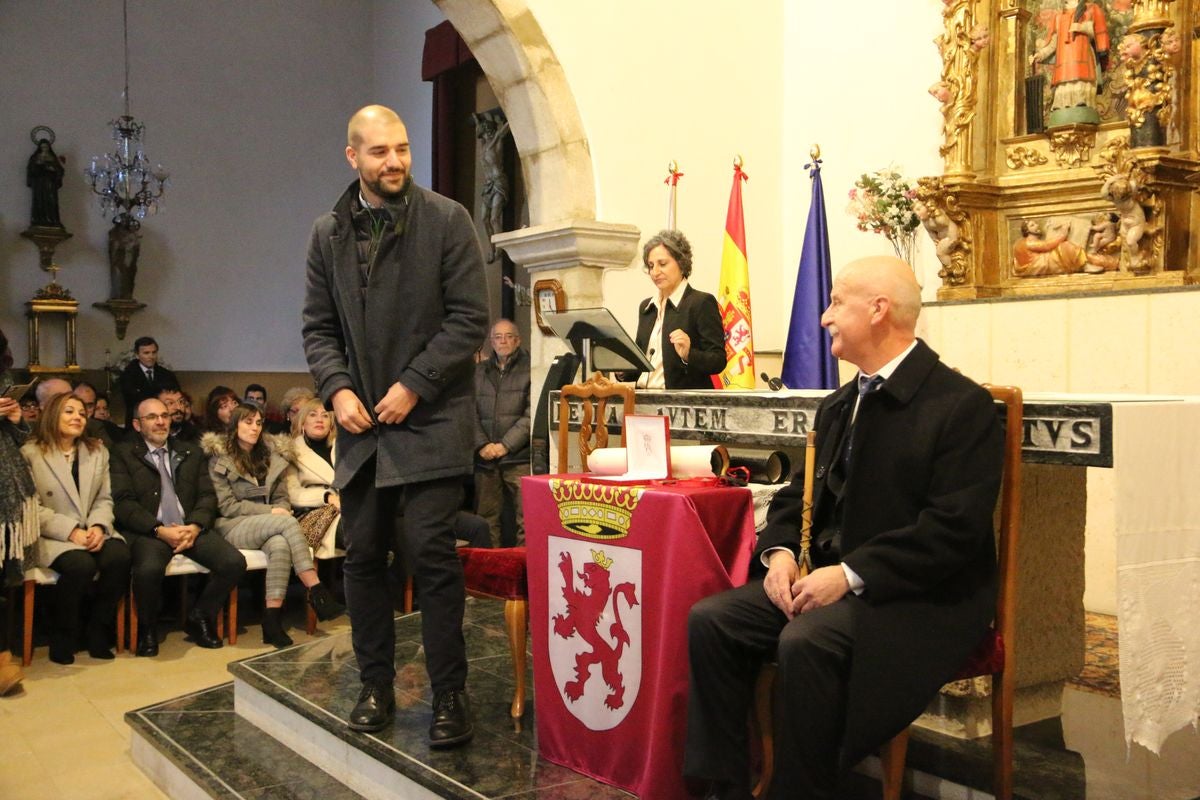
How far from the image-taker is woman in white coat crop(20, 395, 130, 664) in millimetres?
4910

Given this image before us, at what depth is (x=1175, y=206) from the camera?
4.50 meters

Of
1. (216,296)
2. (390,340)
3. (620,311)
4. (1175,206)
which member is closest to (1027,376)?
(1175,206)

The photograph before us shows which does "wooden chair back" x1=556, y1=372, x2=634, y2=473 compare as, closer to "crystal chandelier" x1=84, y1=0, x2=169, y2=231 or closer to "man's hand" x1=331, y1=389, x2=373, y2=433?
"man's hand" x1=331, y1=389, x2=373, y2=433

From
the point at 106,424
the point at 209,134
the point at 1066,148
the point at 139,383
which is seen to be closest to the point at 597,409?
the point at 1066,148

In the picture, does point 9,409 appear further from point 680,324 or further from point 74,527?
point 680,324

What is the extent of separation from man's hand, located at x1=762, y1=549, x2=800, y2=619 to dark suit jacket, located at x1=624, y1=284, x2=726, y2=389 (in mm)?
1788

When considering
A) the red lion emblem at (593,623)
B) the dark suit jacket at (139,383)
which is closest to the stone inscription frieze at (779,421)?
the red lion emblem at (593,623)

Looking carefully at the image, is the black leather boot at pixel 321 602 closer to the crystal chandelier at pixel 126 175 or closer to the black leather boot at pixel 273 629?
the black leather boot at pixel 273 629

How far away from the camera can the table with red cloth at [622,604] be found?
2.46 metres

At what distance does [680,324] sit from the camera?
424 centimetres

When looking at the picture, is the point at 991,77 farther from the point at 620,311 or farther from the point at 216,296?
the point at 216,296

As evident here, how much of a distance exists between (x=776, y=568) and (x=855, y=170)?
3.87 meters

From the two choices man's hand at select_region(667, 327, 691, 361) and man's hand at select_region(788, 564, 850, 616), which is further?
man's hand at select_region(667, 327, 691, 361)

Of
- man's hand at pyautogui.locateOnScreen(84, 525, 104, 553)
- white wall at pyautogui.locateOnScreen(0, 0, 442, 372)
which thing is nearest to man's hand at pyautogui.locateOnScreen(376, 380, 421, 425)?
man's hand at pyautogui.locateOnScreen(84, 525, 104, 553)
